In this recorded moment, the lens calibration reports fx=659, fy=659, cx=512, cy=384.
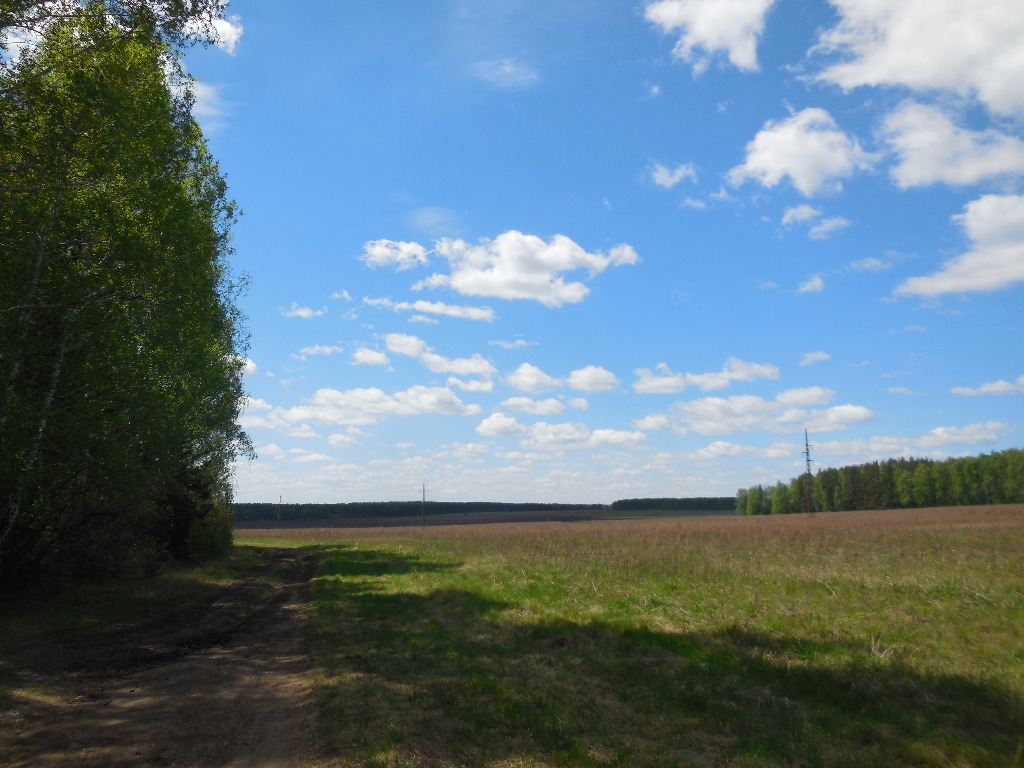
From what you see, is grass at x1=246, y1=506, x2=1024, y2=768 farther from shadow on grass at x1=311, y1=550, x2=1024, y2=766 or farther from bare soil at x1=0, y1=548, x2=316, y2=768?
bare soil at x1=0, y1=548, x2=316, y2=768

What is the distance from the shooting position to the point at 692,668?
9.14 meters

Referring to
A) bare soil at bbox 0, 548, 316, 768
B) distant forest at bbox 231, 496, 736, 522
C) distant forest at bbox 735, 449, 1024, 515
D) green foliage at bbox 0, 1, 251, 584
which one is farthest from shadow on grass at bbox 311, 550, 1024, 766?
distant forest at bbox 231, 496, 736, 522

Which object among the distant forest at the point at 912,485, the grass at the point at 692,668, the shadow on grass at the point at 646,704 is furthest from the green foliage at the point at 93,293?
the distant forest at the point at 912,485

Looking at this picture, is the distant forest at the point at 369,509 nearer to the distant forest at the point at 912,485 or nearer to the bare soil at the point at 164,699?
the distant forest at the point at 912,485

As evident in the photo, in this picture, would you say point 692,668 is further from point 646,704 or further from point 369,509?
point 369,509

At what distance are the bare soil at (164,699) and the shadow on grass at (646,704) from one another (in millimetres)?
597

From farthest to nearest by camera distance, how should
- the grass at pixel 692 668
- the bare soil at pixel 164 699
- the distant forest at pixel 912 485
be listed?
the distant forest at pixel 912 485
the bare soil at pixel 164 699
the grass at pixel 692 668

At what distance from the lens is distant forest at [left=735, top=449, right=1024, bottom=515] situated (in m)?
99.9

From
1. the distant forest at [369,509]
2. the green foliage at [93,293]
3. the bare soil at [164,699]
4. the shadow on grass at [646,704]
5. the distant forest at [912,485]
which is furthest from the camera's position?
the distant forest at [369,509]

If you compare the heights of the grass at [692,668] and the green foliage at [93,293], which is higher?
the green foliage at [93,293]

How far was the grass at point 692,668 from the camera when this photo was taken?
256 inches

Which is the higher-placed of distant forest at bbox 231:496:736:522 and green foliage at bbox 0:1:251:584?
green foliage at bbox 0:1:251:584

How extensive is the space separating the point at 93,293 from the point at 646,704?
1361cm

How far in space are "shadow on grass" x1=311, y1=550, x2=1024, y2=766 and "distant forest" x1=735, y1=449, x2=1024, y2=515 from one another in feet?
284
